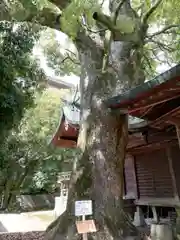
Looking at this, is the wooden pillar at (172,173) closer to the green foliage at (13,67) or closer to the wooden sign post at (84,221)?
the wooden sign post at (84,221)

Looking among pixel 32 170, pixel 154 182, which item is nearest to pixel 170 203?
pixel 154 182

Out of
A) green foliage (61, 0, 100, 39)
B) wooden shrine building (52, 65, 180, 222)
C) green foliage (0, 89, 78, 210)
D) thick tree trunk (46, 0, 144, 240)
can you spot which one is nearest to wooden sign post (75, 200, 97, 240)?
thick tree trunk (46, 0, 144, 240)

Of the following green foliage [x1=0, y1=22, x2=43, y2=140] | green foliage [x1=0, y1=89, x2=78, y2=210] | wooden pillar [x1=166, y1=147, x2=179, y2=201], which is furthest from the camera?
green foliage [x1=0, y1=89, x2=78, y2=210]

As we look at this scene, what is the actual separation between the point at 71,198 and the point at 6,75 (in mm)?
4430

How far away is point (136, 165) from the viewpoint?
8.88 meters

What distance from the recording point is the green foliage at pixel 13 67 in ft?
25.7

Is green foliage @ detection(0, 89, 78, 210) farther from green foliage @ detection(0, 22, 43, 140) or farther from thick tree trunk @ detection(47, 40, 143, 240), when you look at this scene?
thick tree trunk @ detection(47, 40, 143, 240)

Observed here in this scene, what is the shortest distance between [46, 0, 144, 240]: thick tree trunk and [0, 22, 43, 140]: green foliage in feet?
9.79

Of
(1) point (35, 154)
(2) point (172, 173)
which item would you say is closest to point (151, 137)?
(2) point (172, 173)

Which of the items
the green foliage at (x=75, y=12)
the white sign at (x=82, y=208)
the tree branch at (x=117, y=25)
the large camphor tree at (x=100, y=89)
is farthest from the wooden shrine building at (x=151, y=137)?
the white sign at (x=82, y=208)

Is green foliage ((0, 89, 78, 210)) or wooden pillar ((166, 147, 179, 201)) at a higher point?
green foliage ((0, 89, 78, 210))

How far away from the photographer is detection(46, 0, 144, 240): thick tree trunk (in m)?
4.51

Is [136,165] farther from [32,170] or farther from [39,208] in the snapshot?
[39,208]

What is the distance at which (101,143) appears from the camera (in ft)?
16.3
